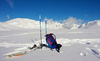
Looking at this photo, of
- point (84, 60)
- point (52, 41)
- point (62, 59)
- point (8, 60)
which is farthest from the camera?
point (52, 41)

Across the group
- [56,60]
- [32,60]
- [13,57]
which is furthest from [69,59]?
[13,57]

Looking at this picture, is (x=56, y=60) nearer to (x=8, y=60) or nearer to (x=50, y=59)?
(x=50, y=59)

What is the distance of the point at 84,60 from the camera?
11.8 feet

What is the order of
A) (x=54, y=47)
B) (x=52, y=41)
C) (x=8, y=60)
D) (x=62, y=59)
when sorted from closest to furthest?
(x=62, y=59), (x=8, y=60), (x=54, y=47), (x=52, y=41)

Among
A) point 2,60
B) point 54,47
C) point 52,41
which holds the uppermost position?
point 52,41

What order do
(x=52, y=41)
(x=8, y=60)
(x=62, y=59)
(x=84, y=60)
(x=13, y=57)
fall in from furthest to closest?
(x=52, y=41), (x=13, y=57), (x=8, y=60), (x=62, y=59), (x=84, y=60)

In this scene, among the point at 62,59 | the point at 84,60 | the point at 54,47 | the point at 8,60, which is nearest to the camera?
the point at 84,60

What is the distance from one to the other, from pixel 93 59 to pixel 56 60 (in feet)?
6.41

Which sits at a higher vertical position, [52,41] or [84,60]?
[52,41]

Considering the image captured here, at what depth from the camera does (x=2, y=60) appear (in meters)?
4.16

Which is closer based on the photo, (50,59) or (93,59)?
(93,59)

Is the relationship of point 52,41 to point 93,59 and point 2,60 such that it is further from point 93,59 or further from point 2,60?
→ point 2,60

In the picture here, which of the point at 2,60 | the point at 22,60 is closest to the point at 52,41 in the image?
the point at 22,60

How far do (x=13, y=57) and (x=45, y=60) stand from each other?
7.26 ft
